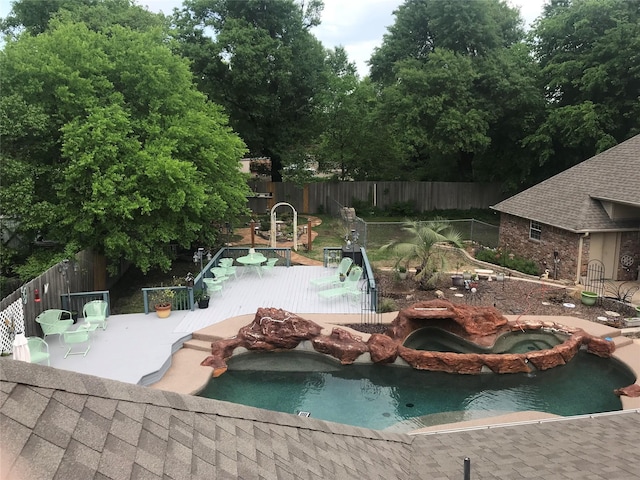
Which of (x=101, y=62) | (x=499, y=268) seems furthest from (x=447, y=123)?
(x=101, y=62)

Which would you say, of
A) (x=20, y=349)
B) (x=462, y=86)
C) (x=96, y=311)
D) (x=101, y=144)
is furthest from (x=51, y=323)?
(x=462, y=86)

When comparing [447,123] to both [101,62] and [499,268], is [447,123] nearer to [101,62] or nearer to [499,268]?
[499,268]

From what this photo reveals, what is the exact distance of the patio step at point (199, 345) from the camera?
11328 millimetres

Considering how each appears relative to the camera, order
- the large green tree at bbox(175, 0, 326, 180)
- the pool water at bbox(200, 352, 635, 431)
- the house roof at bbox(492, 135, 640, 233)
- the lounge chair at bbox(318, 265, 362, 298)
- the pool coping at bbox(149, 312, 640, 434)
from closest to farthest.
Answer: the pool coping at bbox(149, 312, 640, 434)
the pool water at bbox(200, 352, 635, 431)
the lounge chair at bbox(318, 265, 362, 298)
the house roof at bbox(492, 135, 640, 233)
the large green tree at bbox(175, 0, 326, 180)

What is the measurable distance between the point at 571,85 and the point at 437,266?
16199mm

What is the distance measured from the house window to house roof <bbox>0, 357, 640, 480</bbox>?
1442 centimetres

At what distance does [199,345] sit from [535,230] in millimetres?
13182

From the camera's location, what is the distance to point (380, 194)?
3253 cm

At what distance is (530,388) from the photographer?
1009 cm

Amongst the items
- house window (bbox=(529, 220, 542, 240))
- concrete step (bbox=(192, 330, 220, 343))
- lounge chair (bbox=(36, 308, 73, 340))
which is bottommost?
concrete step (bbox=(192, 330, 220, 343))

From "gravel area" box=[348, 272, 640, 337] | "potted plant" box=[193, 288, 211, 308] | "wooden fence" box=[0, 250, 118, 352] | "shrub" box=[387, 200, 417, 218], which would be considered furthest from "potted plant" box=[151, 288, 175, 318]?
"shrub" box=[387, 200, 417, 218]

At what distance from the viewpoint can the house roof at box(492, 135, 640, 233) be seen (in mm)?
16375

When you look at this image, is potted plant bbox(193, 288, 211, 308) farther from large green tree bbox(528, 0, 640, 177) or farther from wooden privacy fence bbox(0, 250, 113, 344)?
large green tree bbox(528, 0, 640, 177)

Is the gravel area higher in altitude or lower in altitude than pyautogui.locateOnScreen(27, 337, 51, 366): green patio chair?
higher
